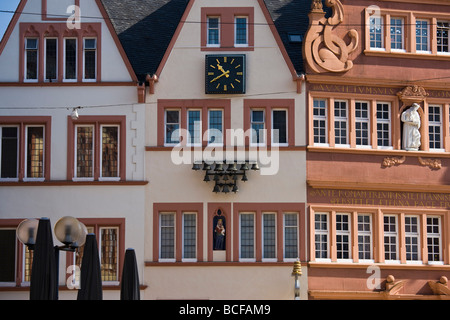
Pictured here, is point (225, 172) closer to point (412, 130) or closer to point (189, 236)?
point (189, 236)

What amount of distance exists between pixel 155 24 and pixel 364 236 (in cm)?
1111

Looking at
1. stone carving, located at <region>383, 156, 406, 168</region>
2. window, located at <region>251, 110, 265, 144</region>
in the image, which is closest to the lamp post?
window, located at <region>251, 110, 265, 144</region>

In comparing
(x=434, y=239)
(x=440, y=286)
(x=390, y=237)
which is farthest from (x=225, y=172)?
(x=440, y=286)

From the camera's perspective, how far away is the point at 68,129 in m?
33.8

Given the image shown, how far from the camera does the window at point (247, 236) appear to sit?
110ft

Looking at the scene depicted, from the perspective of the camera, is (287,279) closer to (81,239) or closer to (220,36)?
(220,36)

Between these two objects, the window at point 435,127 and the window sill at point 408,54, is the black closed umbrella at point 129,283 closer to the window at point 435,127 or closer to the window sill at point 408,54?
the window sill at point 408,54

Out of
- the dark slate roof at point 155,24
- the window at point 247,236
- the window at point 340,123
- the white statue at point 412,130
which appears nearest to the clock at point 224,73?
the dark slate roof at point 155,24

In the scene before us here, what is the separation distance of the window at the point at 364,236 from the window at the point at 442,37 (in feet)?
22.5

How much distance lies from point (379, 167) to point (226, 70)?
21.0 ft

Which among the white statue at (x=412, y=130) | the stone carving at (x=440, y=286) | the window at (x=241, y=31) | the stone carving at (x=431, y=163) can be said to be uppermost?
the window at (x=241, y=31)

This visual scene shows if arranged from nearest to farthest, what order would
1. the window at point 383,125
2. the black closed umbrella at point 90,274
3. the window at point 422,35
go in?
the black closed umbrella at point 90,274 < the window at point 383,125 < the window at point 422,35

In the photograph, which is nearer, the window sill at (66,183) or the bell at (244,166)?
the bell at (244,166)
